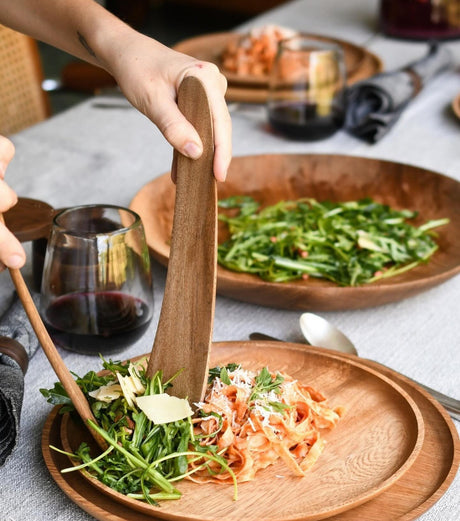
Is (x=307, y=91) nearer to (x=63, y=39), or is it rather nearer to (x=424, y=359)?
(x=63, y=39)

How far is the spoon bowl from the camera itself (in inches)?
42.8

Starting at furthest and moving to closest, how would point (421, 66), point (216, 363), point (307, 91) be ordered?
point (421, 66), point (307, 91), point (216, 363)

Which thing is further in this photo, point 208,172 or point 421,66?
point 421,66

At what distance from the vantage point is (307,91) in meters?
1.86

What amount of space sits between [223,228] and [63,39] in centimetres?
47

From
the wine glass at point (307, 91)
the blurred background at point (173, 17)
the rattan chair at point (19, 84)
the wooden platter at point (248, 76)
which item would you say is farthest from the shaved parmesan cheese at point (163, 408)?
the blurred background at point (173, 17)

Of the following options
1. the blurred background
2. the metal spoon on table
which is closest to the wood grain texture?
the metal spoon on table

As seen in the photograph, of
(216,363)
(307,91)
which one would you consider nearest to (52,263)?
(216,363)

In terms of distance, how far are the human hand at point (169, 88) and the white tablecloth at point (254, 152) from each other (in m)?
0.37

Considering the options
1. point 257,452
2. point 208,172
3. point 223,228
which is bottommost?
point 223,228

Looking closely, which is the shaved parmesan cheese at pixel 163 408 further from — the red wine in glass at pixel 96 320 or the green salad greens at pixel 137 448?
the red wine in glass at pixel 96 320

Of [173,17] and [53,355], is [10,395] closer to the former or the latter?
[53,355]

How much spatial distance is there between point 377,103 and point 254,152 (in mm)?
394

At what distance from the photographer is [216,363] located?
983 millimetres
